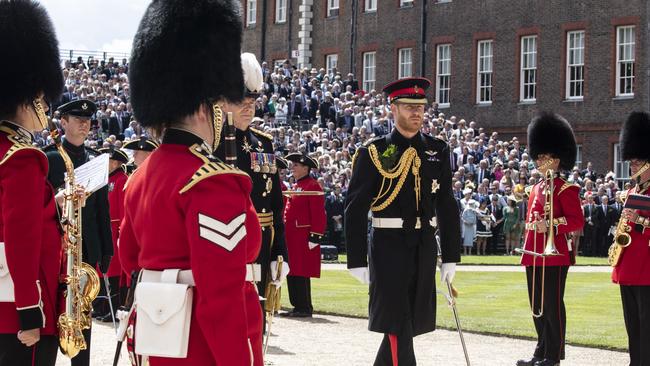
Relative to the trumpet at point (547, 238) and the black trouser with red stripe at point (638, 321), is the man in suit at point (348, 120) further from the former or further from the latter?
the black trouser with red stripe at point (638, 321)

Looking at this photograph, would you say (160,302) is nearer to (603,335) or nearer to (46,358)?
(46,358)

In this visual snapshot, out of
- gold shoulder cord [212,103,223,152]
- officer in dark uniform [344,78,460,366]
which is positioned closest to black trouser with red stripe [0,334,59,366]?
gold shoulder cord [212,103,223,152]

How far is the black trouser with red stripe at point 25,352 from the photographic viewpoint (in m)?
5.83

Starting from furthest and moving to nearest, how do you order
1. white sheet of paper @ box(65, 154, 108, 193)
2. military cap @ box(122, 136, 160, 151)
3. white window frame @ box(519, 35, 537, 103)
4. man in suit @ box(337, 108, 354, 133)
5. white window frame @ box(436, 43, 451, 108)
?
white window frame @ box(436, 43, 451, 108), white window frame @ box(519, 35, 537, 103), man in suit @ box(337, 108, 354, 133), military cap @ box(122, 136, 160, 151), white sheet of paper @ box(65, 154, 108, 193)

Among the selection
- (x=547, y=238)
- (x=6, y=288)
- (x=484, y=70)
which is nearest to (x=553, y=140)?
(x=547, y=238)

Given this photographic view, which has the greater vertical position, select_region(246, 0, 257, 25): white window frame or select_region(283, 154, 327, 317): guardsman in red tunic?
select_region(246, 0, 257, 25): white window frame

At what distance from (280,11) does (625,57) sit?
17487 mm

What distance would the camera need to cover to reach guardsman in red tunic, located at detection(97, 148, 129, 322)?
42.2 feet

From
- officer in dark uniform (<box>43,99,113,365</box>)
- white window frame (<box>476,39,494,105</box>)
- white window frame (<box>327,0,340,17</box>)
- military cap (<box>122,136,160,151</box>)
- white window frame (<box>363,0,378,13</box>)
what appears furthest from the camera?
white window frame (<box>327,0,340,17</box>)

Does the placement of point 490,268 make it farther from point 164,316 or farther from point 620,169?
point 164,316

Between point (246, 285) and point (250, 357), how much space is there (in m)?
0.47

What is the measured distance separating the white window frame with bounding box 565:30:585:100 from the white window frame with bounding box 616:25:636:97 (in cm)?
128

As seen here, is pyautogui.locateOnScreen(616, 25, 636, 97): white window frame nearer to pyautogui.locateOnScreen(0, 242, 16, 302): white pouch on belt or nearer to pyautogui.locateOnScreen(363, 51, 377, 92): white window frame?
pyautogui.locateOnScreen(363, 51, 377, 92): white window frame

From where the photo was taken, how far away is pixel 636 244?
385 inches
